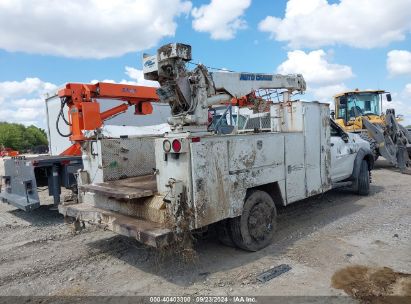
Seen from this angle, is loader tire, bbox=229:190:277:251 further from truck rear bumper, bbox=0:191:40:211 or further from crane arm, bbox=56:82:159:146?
truck rear bumper, bbox=0:191:40:211

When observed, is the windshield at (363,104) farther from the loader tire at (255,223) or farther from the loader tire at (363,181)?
the loader tire at (255,223)

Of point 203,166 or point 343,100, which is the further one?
point 343,100

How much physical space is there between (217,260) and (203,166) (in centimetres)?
138

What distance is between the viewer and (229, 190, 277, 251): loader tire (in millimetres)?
4980

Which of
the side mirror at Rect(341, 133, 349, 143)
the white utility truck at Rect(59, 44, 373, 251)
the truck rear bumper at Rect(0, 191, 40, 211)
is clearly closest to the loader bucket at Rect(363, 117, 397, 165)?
the side mirror at Rect(341, 133, 349, 143)

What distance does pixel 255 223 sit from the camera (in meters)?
5.17

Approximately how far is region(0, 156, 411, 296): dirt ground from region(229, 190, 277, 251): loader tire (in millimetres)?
160

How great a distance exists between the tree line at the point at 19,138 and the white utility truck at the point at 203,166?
205 ft

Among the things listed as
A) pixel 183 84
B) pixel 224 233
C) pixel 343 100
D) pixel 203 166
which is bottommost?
pixel 224 233

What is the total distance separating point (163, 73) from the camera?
490 centimetres

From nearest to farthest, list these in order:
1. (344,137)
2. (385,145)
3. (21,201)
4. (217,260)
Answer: (217,260)
(21,201)
(344,137)
(385,145)

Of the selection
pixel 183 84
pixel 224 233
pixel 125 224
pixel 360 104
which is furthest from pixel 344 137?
pixel 360 104

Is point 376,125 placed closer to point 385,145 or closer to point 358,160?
point 385,145

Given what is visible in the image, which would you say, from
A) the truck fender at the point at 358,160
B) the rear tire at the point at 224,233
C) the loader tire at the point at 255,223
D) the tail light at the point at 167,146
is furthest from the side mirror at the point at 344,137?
the tail light at the point at 167,146
